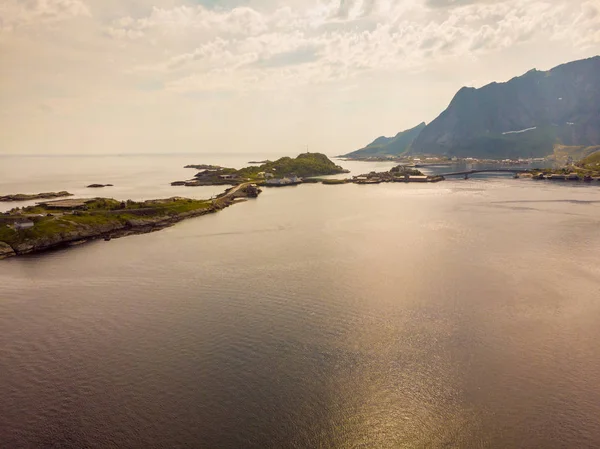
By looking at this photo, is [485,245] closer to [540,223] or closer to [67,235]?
[540,223]

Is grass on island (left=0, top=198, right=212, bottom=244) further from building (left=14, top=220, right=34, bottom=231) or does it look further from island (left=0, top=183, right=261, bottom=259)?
building (left=14, top=220, right=34, bottom=231)

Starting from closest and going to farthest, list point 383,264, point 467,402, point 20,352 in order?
1. point 467,402
2. point 20,352
3. point 383,264

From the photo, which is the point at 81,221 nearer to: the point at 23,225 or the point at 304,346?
the point at 23,225

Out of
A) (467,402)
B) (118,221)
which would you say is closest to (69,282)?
(118,221)

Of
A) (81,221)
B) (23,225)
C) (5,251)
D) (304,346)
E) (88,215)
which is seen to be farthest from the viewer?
(88,215)

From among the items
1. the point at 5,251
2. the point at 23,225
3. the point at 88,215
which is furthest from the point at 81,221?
the point at 5,251

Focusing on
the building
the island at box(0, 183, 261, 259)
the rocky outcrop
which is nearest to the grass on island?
the island at box(0, 183, 261, 259)

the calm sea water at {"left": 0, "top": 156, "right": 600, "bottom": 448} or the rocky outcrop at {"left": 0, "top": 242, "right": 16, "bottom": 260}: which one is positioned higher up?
the rocky outcrop at {"left": 0, "top": 242, "right": 16, "bottom": 260}
